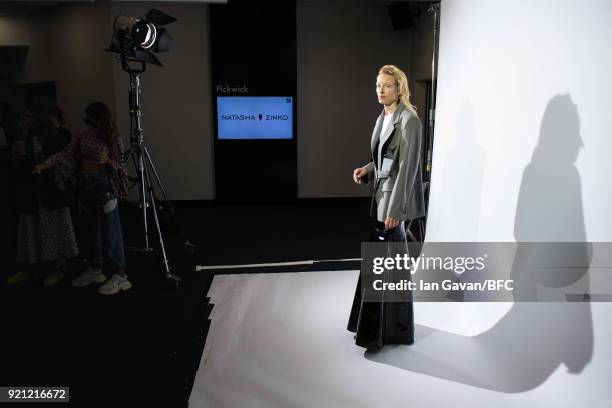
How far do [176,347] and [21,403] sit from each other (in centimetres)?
77

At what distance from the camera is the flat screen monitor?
7.01 metres

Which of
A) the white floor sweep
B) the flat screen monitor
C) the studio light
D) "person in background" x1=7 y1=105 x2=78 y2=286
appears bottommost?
the white floor sweep

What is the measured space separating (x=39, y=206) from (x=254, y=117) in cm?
397

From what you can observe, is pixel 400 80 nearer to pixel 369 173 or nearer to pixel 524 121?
pixel 369 173

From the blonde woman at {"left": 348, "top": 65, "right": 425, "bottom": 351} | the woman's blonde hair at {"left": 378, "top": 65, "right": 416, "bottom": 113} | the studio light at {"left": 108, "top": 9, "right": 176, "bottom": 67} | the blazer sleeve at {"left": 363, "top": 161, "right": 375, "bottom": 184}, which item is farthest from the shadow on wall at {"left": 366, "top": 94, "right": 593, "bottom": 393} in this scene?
the studio light at {"left": 108, "top": 9, "right": 176, "bottom": 67}

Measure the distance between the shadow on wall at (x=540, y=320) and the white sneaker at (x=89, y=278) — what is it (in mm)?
2101

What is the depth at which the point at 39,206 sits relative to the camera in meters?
3.48

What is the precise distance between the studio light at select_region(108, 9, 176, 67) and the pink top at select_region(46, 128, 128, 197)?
0.69 m

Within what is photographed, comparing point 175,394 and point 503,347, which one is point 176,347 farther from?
point 503,347

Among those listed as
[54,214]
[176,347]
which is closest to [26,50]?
[54,214]

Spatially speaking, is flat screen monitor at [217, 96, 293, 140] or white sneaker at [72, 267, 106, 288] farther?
flat screen monitor at [217, 96, 293, 140]

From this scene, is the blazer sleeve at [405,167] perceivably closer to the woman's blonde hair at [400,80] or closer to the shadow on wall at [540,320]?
the woman's blonde hair at [400,80]

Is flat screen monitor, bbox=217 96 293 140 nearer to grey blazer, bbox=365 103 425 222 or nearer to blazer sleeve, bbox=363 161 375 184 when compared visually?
blazer sleeve, bbox=363 161 375 184

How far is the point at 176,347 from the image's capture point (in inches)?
107
